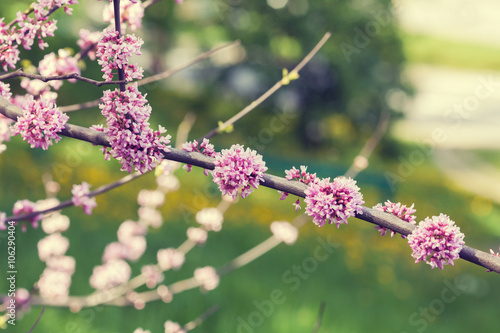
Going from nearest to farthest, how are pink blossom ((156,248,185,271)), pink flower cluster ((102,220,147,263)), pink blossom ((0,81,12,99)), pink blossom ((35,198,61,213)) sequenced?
pink blossom ((0,81,12,99)) → pink blossom ((35,198,61,213)) → pink blossom ((156,248,185,271)) → pink flower cluster ((102,220,147,263))

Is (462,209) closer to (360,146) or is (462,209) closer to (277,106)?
(360,146)

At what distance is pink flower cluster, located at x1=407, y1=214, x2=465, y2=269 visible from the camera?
1.51 m

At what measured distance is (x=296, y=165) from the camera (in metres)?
11.4

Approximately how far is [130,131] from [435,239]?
995 mm

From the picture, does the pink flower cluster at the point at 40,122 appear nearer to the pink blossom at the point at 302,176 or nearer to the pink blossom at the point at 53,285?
the pink blossom at the point at 302,176

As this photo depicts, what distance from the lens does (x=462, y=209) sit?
13367 mm

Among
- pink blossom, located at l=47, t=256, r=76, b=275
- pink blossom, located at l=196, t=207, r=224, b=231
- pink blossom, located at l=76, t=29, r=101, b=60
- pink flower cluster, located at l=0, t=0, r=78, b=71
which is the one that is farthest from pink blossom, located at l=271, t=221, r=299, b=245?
pink flower cluster, located at l=0, t=0, r=78, b=71

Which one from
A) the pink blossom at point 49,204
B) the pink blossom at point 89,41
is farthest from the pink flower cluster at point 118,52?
the pink blossom at point 49,204

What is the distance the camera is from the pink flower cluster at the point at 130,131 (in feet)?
4.80

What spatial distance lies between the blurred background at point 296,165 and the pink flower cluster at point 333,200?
11.8 feet

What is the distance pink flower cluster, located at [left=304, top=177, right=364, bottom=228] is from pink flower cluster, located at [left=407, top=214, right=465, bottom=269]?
202mm

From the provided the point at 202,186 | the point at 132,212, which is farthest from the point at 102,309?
the point at 202,186

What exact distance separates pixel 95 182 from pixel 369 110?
8.55 m

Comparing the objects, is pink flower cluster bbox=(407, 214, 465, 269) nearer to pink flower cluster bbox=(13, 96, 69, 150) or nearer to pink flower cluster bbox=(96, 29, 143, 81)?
pink flower cluster bbox=(96, 29, 143, 81)
